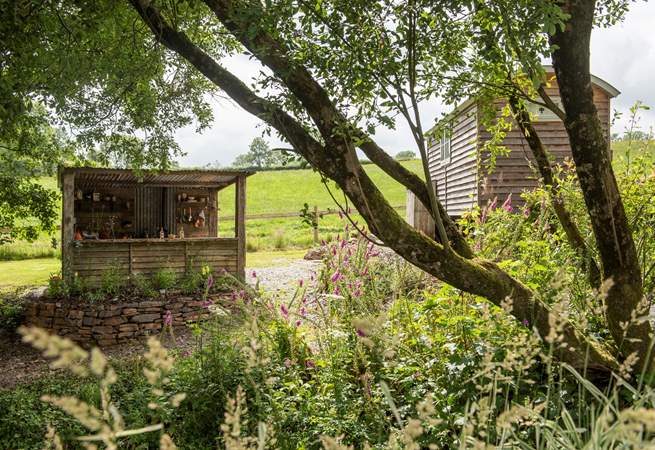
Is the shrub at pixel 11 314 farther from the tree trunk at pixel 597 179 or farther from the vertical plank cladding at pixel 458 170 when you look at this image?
the vertical plank cladding at pixel 458 170

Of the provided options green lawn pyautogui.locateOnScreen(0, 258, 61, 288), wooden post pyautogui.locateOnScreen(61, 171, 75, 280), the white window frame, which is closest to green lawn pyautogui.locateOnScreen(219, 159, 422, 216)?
green lawn pyautogui.locateOnScreen(0, 258, 61, 288)

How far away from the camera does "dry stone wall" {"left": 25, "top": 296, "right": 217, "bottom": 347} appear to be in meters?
8.92

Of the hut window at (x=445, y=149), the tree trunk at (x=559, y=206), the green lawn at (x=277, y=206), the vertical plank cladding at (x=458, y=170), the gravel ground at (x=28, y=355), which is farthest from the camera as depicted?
the green lawn at (x=277, y=206)

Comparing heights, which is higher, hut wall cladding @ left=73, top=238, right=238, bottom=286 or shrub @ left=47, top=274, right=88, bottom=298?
hut wall cladding @ left=73, top=238, right=238, bottom=286

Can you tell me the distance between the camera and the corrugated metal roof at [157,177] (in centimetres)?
1064

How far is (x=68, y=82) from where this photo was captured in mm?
4070

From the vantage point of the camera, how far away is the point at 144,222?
1572 centimetres

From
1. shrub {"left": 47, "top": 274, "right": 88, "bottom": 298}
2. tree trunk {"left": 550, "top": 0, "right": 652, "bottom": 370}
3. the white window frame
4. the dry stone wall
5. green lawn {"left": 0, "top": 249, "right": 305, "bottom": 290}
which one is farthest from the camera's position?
the white window frame

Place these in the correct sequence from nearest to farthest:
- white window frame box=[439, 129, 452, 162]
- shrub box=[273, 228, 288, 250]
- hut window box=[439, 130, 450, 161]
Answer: white window frame box=[439, 129, 452, 162], hut window box=[439, 130, 450, 161], shrub box=[273, 228, 288, 250]

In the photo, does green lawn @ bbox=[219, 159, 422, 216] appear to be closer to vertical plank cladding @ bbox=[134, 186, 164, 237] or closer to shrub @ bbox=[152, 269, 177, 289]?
vertical plank cladding @ bbox=[134, 186, 164, 237]

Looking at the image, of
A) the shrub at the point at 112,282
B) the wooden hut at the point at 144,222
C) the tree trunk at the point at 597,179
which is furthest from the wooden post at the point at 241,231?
the tree trunk at the point at 597,179

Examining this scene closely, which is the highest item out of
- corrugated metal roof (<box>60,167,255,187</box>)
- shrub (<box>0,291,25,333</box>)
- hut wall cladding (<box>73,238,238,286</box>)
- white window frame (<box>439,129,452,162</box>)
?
white window frame (<box>439,129,452,162</box>)

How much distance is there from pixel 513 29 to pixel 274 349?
10.2ft

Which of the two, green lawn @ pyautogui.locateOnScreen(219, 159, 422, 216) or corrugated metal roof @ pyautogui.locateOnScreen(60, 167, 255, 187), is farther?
green lawn @ pyautogui.locateOnScreen(219, 159, 422, 216)
